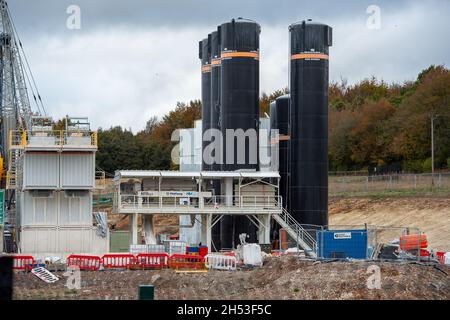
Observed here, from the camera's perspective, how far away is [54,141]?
5772 cm

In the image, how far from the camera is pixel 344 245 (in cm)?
4878

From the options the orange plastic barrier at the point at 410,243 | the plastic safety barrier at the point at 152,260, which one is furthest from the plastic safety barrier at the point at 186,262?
the orange plastic barrier at the point at 410,243

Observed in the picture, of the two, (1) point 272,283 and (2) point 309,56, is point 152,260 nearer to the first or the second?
(1) point 272,283

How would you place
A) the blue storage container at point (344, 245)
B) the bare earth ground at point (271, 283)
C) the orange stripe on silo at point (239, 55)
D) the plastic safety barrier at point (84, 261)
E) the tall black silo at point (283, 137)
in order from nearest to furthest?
1. the bare earth ground at point (271, 283)
2. the blue storage container at point (344, 245)
3. the plastic safety barrier at point (84, 261)
4. the orange stripe on silo at point (239, 55)
5. the tall black silo at point (283, 137)

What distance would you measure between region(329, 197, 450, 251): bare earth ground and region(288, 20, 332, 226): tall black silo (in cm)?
957

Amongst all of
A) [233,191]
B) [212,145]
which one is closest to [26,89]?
[212,145]

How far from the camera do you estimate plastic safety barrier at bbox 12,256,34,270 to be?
1960 inches

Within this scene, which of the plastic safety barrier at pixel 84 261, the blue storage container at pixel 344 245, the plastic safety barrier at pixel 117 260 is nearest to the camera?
the blue storage container at pixel 344 245

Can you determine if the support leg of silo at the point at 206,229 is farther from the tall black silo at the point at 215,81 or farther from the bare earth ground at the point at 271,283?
the bare earth ground at the point at 271,283

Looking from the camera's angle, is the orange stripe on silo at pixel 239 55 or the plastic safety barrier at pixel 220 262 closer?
the plastic safety barrier at pixel 220 262

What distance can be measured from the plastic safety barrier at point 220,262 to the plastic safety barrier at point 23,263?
843 cm

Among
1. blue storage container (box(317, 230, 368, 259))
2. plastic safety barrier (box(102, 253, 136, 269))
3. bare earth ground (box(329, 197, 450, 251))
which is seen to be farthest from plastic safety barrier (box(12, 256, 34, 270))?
bare earth ground (box(329, 197, 450, 251))

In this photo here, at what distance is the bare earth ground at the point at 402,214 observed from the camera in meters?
71.5
